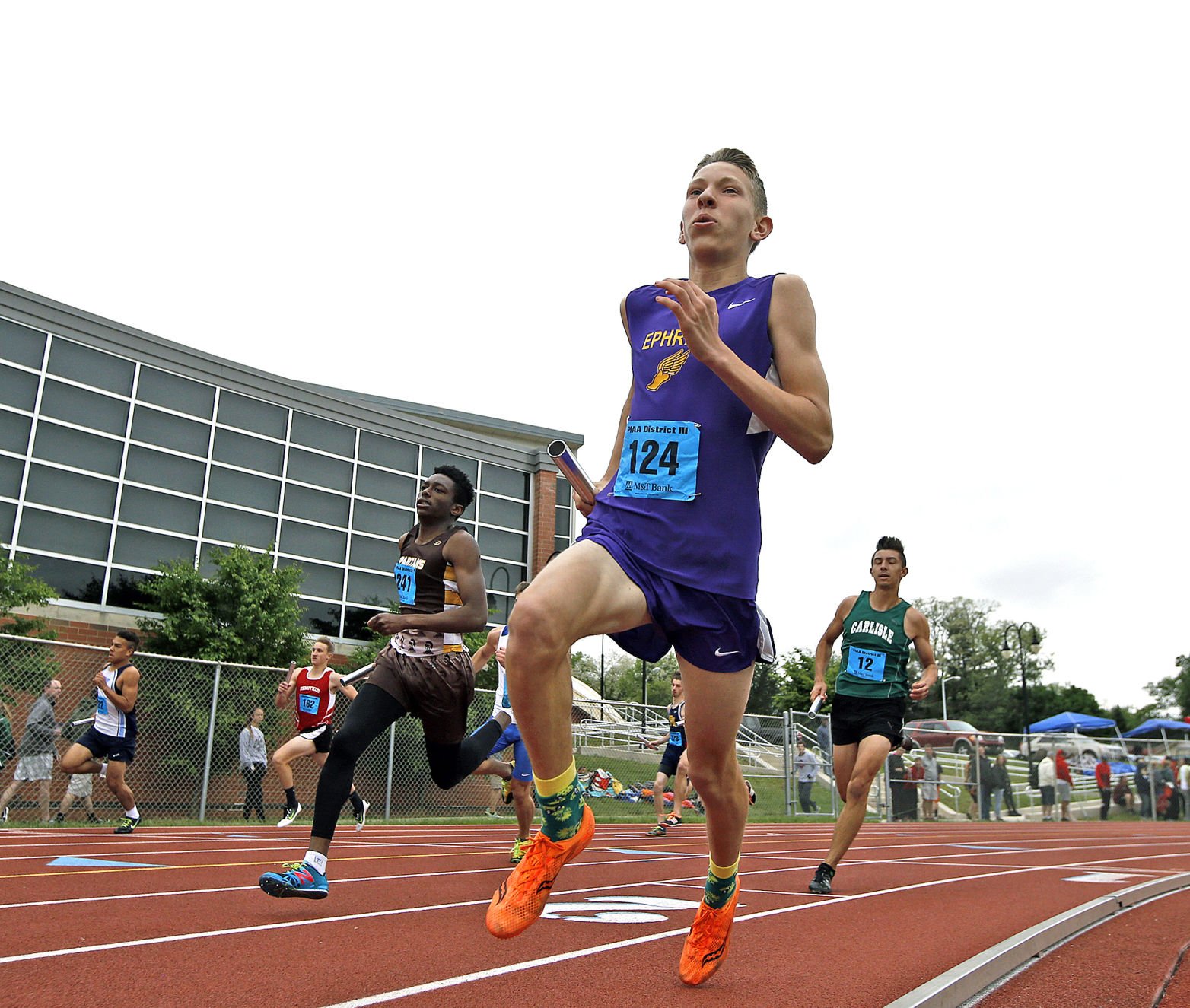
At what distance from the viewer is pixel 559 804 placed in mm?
2715

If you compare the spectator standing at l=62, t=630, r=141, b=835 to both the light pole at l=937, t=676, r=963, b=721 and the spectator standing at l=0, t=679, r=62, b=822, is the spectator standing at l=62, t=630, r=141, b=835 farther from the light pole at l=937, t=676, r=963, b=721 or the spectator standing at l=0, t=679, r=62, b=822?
the light pole at l=937, t=676, r=963, b=721

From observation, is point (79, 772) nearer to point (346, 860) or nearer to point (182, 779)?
point (182, 779)

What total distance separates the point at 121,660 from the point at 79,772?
125 centimetres

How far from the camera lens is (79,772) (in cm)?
1055

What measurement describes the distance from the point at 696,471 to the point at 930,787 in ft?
63.2

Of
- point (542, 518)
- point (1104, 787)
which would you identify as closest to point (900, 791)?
point (1104, 787)

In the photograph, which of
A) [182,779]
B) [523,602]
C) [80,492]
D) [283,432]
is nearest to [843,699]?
[523,602]

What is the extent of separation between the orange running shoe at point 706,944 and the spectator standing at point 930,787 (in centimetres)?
1824

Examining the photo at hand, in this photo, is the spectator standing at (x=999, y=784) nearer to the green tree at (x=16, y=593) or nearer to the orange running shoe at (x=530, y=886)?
the green tree at (x=16, y=593)

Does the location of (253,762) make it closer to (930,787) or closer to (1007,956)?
(1007,956)

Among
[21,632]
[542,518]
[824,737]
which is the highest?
[542,518]

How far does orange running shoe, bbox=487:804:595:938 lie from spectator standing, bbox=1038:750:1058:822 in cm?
2217

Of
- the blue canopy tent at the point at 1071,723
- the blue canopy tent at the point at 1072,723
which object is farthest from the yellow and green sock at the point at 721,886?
the blue canopy tent at the point at 1071,723

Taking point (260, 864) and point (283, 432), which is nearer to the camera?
point (260, 864)
